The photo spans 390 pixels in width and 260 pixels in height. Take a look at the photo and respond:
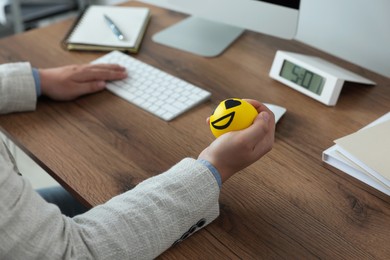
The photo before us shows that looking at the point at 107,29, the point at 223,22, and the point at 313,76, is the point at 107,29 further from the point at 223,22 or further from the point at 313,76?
the point at 313,76

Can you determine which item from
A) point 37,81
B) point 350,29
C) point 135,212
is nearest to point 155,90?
point 37,81

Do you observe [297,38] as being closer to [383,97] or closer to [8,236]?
[383,97]

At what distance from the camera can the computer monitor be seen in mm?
1033

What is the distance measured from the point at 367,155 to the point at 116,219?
0.41 m

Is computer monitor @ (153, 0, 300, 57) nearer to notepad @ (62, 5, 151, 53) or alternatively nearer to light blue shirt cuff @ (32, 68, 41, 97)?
notepad @ (62, 5, 151, 53)

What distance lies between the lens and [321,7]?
1237mm

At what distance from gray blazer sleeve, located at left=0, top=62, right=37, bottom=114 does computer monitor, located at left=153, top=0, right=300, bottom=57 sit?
35cm

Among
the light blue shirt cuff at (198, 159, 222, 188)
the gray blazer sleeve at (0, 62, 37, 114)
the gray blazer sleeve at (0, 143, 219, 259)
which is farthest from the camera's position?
the gray blazer sleeve at (0, 62, 37, 114)

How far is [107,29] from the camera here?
4.00 feet

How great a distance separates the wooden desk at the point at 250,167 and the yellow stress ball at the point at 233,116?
99 mm

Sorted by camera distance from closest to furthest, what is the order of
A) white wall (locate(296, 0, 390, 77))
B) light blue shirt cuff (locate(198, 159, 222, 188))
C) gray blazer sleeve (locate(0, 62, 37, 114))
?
light blue shirt cuff (locate(198, 159, 222, 188)) → gray blazer sleeve (locate(0, 62, 37, 114)) → white wall (locate(296, 0, 390, 77))

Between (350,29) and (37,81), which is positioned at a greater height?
(350,29)

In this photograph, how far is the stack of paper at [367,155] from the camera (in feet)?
2.53

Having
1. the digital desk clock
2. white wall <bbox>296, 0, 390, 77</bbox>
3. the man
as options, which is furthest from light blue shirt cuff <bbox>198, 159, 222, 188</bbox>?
white wall <bbox>296, 0, 390, 77</bbox>
